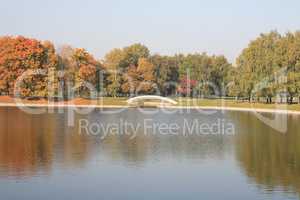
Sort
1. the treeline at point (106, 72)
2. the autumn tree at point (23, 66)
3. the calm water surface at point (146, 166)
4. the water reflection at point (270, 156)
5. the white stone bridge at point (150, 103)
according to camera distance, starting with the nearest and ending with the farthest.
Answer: the calm water surface at point (146, 166) < the water reflection at point (270, 156) < the treeline at point (106, 72) < the autumn tree at point (23, 66) < the white stone bridge at point (150, 103)

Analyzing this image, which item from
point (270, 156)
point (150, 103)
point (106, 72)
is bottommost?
point (270, 156)

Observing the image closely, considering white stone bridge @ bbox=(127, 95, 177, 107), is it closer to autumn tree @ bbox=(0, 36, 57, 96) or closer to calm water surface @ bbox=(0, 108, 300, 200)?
autumn tree @ bbox=(0, 36, 57, 96)

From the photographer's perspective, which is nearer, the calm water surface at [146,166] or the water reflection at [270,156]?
the calm water surface at [146,166]

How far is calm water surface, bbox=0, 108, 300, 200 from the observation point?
532 inches

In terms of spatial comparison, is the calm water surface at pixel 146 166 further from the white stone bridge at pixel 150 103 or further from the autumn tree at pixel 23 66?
the autumn tree at pixel 23 66

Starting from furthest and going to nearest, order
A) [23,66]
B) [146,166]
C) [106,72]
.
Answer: [106,72]
[23,66]
[146,166]

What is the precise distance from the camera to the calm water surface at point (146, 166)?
13.5 meters

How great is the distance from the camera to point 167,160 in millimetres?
18641

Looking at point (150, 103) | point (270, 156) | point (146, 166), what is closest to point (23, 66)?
point (150, 103)

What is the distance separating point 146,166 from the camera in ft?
56.4

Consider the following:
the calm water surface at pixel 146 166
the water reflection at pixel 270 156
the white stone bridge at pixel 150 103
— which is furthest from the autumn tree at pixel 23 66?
the water reflection at pixel 270 156

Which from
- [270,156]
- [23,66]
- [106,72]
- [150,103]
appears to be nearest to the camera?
[270,156]

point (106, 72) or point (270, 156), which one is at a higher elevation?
point (106, 72)

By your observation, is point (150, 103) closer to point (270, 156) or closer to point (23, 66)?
point (23, 66)
